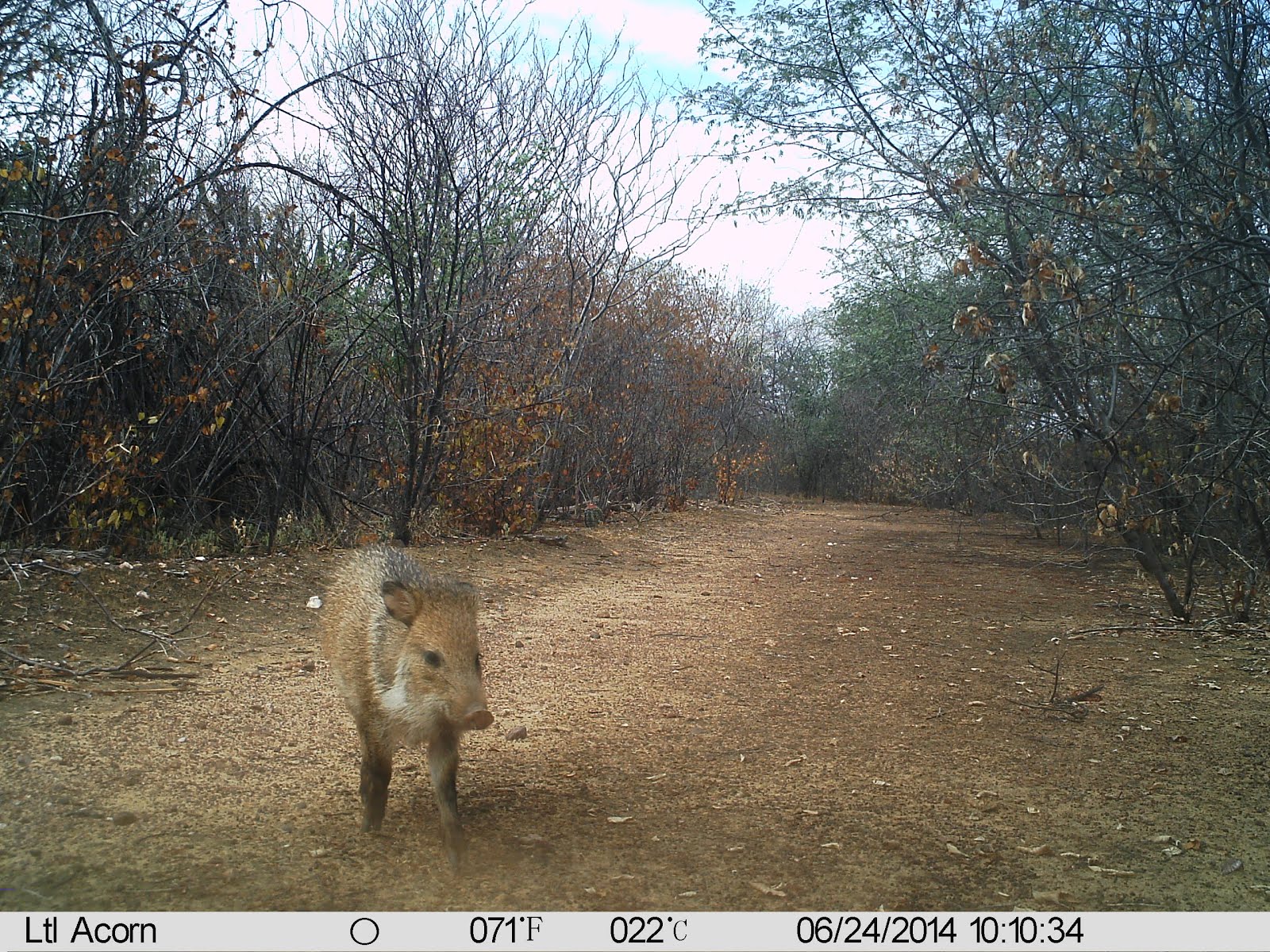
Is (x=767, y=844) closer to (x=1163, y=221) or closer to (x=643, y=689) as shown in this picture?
(x=643, y=689)

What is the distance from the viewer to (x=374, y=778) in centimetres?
326

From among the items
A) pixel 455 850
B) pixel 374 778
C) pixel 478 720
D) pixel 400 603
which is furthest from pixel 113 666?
pixel 478 720

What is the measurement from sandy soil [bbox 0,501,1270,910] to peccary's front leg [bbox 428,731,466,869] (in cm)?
10

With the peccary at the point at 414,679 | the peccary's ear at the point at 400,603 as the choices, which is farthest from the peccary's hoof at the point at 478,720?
the peccary's ear at the point at 400,603

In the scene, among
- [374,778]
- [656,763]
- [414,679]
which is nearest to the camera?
[414,679]

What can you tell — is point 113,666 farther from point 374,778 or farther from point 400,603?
point 400,603

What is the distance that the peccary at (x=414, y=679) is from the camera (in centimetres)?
295

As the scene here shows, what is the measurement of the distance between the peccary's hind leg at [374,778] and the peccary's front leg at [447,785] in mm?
260

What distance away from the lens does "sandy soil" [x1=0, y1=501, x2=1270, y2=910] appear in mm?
2977

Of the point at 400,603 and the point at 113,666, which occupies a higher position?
the point at 400,603

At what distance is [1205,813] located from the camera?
375cm

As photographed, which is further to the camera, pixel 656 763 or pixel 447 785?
pixel 656 763

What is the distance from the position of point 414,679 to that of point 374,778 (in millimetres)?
494

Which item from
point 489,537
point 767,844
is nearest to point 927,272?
point 489,537
